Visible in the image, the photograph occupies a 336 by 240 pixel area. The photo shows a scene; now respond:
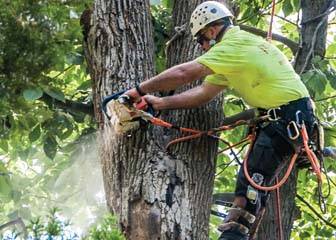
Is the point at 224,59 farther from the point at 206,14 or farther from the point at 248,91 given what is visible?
the point at 206,14

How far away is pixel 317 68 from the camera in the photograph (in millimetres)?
5020

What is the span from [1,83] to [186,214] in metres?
1.10

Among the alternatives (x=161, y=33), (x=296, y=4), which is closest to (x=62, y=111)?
(x=161, y=33)

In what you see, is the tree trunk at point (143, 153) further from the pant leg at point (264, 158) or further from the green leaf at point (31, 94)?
the green leaf at point (31, 94)

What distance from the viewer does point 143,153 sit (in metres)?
3.73

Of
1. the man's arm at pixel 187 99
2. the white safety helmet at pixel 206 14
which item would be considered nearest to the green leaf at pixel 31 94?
the man's arm at pixel 187 99

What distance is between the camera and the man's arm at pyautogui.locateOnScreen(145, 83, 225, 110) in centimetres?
376

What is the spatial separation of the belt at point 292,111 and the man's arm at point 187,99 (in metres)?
0.32

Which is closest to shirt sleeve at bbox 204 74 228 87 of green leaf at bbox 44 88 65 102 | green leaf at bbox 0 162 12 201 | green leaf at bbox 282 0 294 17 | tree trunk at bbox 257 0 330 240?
green leaf at bbox 44 88 65 102

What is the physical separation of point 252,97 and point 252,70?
0.17 metres

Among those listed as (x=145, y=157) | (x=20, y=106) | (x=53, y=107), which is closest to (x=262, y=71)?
(x=145, y=157)

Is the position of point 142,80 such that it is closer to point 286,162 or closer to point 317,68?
point 286,162

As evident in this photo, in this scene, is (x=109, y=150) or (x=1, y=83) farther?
(x=109, y=150)

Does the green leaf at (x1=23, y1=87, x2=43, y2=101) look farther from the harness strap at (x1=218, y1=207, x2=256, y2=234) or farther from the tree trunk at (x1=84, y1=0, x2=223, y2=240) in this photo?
the harness strap at (x1=218, y1=207, x2=256, y2=234)
